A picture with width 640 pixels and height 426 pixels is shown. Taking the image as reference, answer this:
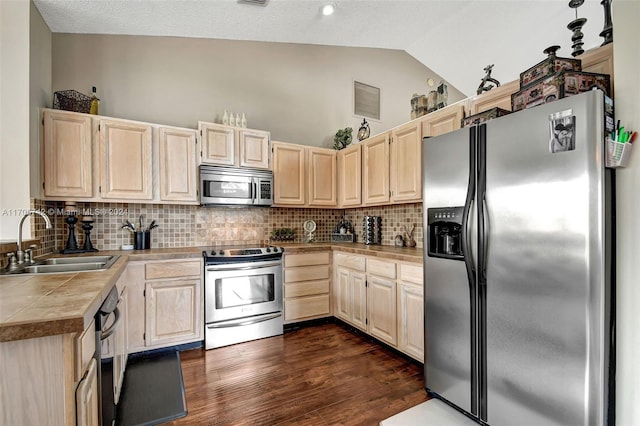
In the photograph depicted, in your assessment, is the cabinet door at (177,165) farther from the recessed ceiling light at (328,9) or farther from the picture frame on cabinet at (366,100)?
the picture frame on cabinet at (366,100)

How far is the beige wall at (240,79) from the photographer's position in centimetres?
300

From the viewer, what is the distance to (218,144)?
3.17 m

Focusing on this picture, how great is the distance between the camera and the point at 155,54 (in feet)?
10.6

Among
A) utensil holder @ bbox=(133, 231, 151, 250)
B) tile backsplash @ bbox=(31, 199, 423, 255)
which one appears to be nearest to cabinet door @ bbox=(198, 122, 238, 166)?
tile backsplash @ bbox=(31, 199, 423, 255)

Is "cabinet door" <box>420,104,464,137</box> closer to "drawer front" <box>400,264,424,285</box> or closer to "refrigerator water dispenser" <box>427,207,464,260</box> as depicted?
"refrigerator water dispenser" <box>427,207,464,260</box>

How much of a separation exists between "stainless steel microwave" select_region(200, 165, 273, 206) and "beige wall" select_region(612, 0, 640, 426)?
2893 mm

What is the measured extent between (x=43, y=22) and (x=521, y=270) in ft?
13.7

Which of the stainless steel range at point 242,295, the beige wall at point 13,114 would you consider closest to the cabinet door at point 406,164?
the stainless steel range at point 242,295

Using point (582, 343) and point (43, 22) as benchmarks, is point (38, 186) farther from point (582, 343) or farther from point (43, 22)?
point (582, 343)

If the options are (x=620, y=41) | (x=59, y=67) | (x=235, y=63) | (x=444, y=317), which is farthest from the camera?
(x=235, y=63)

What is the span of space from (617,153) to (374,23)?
10.6 feet

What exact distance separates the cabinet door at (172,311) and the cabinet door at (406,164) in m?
2.18

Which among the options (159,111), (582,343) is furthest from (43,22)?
(582,343)

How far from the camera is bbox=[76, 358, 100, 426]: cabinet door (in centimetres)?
98
